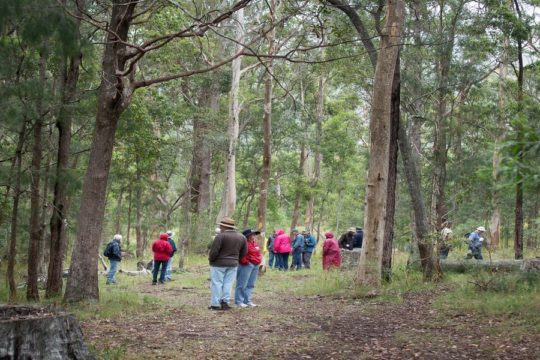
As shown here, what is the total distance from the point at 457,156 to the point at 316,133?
26.1 ft

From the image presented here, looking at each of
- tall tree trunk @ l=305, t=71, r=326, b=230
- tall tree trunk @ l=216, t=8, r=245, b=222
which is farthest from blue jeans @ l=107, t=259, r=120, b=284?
tall tree trunk @ l=305, t=71, r=326, b=230

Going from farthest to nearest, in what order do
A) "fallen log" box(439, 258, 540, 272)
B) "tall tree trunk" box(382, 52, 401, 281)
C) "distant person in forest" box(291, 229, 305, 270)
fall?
1. "distant person in forest" box(291, 229, 305, 270)
2. "fallen log" box(439, 258, 540, 272)
3. "tall tree trunk" box(382, 52, 401, 281)

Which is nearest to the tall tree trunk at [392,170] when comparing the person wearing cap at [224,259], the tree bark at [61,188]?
the person wearing cap at [224,259]

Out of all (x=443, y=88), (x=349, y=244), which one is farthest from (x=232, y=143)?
(x=443, y=88)

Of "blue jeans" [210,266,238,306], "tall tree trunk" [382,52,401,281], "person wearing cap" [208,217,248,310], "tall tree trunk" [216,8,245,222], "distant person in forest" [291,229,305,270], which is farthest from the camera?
"tall tree trunk" [216,8,245,222]

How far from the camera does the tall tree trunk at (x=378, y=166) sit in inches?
478

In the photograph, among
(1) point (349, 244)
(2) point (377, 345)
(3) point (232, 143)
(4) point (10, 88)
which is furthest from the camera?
(3) point (232, 143)

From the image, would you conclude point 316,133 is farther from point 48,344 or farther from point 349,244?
point 48,344

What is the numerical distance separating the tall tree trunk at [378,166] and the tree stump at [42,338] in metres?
7.77

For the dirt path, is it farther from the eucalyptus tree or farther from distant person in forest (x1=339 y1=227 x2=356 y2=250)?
distant person in forest (x1=339 y1=227 x2=356 y2=250)

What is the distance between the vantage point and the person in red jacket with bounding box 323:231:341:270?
1919 centimetres

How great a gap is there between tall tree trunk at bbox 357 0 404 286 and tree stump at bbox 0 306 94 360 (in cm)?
777

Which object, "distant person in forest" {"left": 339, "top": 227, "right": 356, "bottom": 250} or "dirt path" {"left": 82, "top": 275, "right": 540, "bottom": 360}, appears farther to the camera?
"distant person in forest" {"left": 339, "top": 227, "right": 356, "bottom": 250}

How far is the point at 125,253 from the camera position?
31.7 meters
